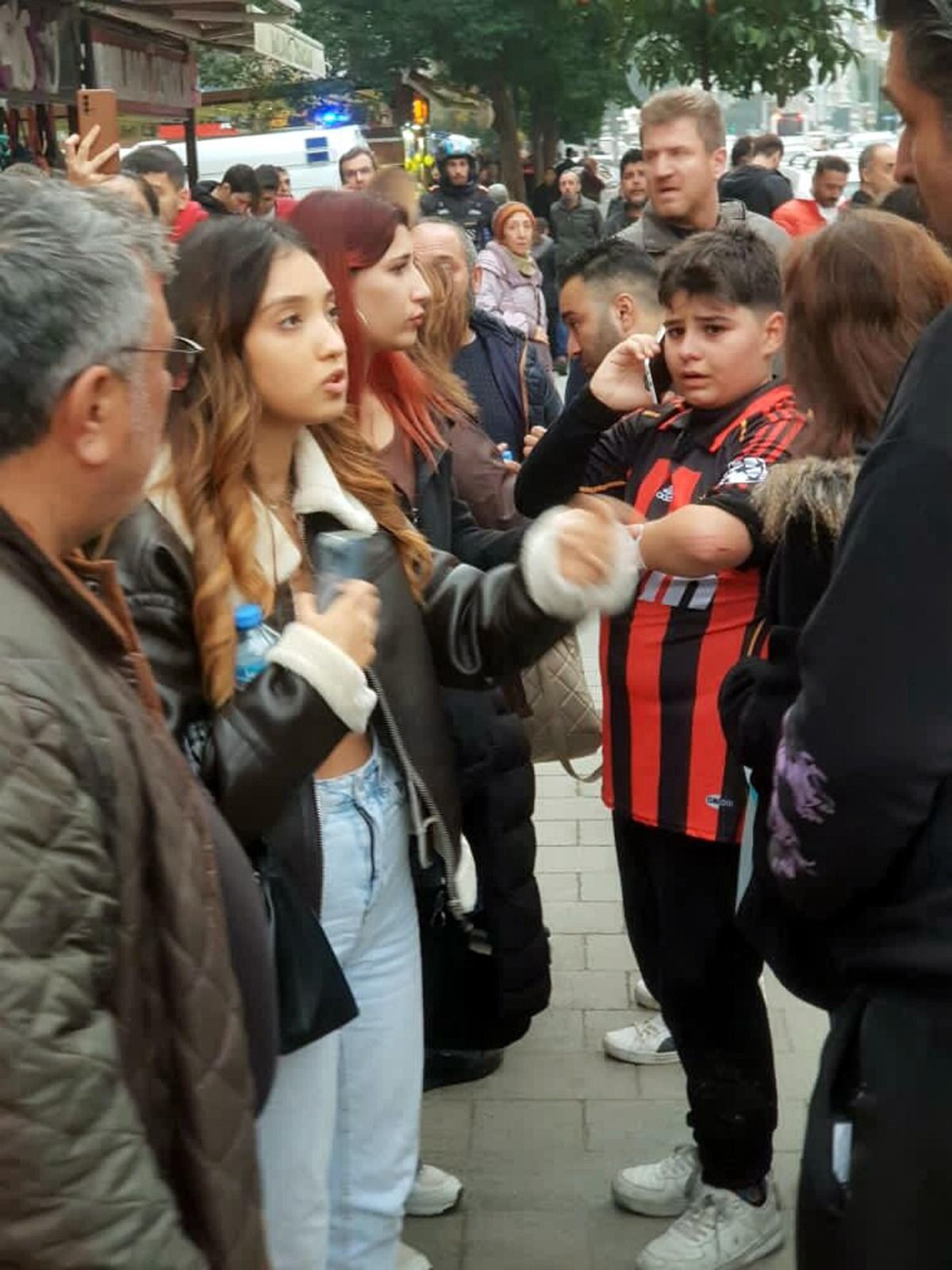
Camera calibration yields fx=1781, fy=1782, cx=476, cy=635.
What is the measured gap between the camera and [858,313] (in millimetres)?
2488

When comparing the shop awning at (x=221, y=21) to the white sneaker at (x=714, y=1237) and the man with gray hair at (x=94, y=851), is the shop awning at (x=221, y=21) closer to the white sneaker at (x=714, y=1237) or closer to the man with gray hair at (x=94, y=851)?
the white sneaker at (x=714, y=1237)

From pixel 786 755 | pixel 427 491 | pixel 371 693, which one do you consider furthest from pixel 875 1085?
pixel 427 491

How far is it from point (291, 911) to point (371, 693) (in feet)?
1.10

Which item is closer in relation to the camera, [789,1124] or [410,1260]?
[410,1260]

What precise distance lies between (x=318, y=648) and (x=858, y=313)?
901mm

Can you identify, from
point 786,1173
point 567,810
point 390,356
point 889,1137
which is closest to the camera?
point 889,1137

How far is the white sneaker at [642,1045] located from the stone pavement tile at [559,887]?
89cm

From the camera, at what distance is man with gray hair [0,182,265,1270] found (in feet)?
4.54

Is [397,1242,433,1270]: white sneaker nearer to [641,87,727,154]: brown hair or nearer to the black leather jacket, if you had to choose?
the black leather jacket

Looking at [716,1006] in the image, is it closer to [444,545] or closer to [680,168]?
[444,545]

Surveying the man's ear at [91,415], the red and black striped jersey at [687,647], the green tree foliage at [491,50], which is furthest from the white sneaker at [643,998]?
the green tree foliage at [491,50]

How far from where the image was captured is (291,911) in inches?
95.0

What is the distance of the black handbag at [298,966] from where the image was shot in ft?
7.86

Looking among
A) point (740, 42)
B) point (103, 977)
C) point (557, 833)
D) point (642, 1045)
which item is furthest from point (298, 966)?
point (740, 42)
